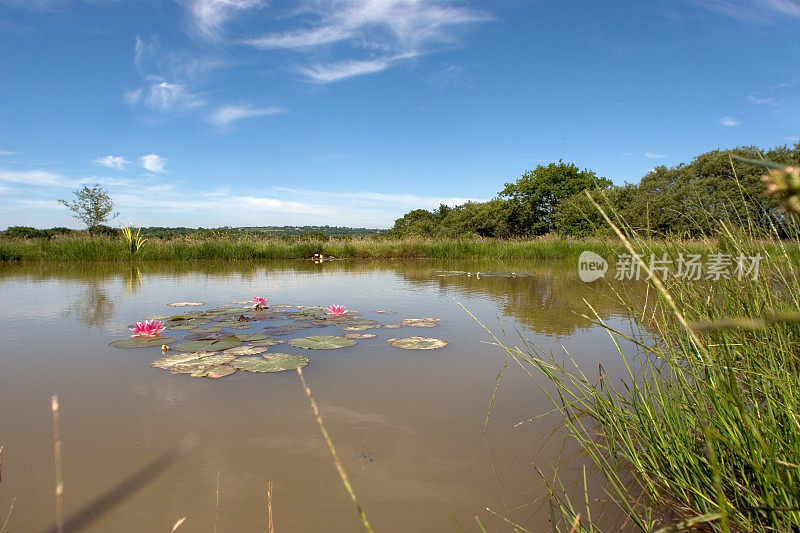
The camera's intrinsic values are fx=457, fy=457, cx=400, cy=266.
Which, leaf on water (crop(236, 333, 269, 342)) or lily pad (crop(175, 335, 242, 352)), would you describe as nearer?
lily pad (crop(175, 335, 242, 352))

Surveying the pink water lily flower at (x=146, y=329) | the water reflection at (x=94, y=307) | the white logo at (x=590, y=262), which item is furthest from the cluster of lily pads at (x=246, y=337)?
the white logo at (x=590, y=262)

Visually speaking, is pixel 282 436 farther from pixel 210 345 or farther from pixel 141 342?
pixel 141 342

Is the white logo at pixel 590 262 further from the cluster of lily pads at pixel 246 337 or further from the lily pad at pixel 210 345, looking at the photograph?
the lily pad at pixel 210 345

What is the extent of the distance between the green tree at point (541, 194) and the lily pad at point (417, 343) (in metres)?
25.3

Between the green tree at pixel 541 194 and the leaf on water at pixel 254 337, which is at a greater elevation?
the green tree at pixel 541 194

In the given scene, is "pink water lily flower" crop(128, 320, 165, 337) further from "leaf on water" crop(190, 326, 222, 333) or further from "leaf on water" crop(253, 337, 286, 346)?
"leaf on water" crop(253, 337, 286, 346)

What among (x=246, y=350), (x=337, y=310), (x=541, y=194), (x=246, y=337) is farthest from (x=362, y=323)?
(x=541, y=194)

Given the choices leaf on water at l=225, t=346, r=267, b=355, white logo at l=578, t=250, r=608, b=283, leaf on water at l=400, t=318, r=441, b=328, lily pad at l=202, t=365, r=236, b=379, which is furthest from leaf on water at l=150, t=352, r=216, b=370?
white logo at l=578, t=250, r=608, b=283

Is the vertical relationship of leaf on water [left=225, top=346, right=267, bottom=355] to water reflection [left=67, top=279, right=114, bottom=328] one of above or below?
below

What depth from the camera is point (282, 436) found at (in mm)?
1656

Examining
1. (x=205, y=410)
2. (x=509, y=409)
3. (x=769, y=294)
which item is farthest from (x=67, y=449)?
(x=769, y=294)

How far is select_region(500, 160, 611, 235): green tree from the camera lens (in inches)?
1055

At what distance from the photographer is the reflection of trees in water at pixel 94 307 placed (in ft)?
11.8

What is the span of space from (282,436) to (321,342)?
1.30m
